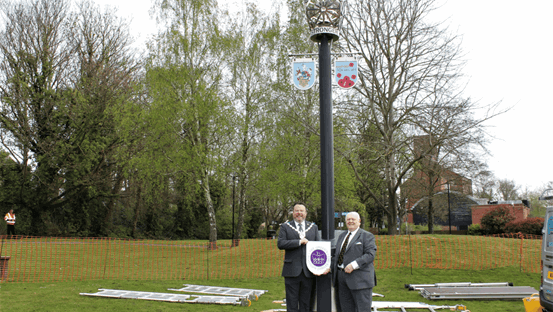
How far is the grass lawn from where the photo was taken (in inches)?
293

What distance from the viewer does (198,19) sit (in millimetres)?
20594

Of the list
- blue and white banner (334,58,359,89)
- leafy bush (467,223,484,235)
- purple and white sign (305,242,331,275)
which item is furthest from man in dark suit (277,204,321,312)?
leafy bush (467,223,484,235)

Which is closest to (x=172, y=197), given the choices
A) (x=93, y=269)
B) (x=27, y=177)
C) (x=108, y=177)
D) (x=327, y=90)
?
→ (x=108, y=177)

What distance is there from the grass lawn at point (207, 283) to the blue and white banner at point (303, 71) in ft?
14.6

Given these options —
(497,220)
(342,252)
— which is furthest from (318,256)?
(497,220)

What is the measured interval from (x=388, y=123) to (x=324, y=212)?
44.8ft

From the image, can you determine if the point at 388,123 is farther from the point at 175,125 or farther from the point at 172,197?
the point at 172,197

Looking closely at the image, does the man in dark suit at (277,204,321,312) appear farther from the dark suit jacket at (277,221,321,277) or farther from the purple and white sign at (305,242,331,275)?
the purple and white sign at (305,242,331,275)

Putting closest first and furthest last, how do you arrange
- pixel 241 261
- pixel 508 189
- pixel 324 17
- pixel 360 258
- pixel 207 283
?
pixel 360 258 < pixel 324 17 < pixel 207 283 < pixel 241 261 < pixel 508 189

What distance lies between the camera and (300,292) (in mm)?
5184

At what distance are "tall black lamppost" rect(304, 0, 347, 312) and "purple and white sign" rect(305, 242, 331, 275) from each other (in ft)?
0.51

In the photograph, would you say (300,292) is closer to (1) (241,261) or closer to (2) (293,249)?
(2) (293,249)

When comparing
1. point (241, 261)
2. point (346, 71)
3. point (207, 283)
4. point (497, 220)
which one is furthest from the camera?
point (497, 220)

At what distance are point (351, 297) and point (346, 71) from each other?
2983mm
